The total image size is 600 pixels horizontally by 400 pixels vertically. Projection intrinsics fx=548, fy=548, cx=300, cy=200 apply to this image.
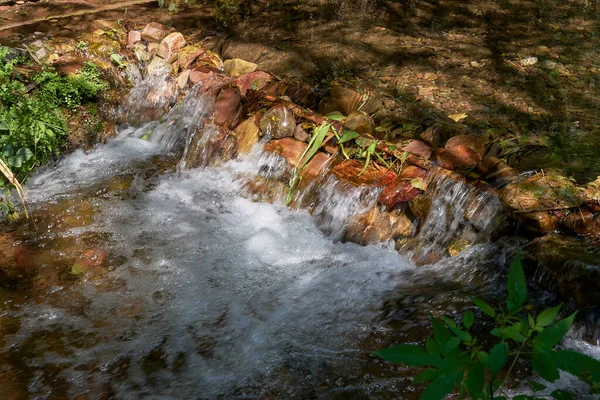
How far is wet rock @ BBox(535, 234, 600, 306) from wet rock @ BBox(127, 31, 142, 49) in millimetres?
4489

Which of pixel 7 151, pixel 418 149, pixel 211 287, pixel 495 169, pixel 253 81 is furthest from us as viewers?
pixel 253 81

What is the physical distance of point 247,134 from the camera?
4.74m

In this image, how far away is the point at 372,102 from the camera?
16.1ft

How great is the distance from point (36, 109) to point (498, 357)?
4.49m

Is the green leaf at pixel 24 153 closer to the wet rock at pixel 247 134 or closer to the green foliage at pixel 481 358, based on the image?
the wet rock at pixel 247 134

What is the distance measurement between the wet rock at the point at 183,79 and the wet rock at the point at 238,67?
1.26 ft

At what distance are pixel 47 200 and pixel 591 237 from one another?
12.9 feet

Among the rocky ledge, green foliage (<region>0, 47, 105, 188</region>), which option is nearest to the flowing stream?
the rocky ledge

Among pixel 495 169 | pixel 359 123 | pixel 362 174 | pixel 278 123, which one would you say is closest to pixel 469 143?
pixel 495 169

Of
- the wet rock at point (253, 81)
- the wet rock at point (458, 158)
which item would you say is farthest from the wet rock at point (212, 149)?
the wet rock at point (458, 158)

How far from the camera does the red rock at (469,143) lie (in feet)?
12.8

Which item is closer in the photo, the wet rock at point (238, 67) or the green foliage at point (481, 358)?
the green foliage at point (481, 358)

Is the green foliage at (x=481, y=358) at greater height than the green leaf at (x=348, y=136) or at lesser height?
greater

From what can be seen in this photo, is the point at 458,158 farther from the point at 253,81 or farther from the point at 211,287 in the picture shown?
the point at 253,81
